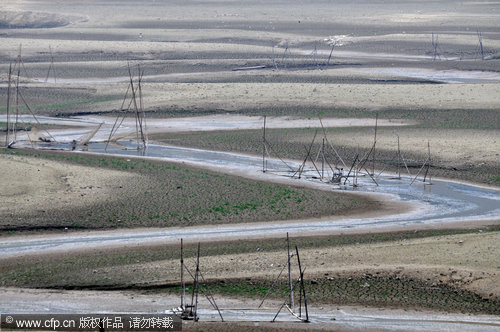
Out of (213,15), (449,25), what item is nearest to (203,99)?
(449,25)

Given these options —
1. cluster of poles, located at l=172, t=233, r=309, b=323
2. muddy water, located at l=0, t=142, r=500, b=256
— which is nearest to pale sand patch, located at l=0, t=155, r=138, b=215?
muddy water, located at l=0, t=142, r=500, b=256

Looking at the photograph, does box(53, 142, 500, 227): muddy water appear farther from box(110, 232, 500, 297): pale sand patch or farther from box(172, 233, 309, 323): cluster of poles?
box(172, 233, 309, 323): cluster of poles

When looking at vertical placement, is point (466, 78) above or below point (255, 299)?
above

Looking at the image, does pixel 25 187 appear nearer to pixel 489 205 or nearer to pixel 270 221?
pixel 270 221

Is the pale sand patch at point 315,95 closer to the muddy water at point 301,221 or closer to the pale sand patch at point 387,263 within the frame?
the muddy water at point 301,221

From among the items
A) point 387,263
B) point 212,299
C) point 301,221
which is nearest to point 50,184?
point 301,221

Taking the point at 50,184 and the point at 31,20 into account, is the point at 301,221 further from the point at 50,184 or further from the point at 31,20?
the point at 31,20

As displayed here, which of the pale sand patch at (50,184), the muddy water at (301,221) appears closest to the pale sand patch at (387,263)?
the muddy water at (301,221)

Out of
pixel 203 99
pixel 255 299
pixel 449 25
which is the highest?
pixel 449 25
